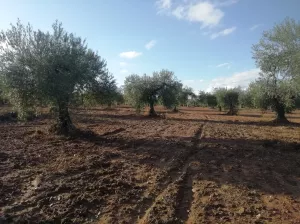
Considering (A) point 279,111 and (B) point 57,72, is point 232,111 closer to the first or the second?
(A) point 279,111

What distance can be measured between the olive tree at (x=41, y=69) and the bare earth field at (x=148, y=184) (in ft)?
10.3

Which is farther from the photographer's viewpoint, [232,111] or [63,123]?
[232,111]

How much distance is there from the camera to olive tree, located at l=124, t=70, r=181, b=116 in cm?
3719

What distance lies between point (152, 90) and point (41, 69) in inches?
957

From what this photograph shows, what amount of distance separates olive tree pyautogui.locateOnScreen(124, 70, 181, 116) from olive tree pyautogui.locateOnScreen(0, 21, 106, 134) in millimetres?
21287

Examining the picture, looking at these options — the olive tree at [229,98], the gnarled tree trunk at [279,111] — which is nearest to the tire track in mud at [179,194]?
the gnarled tree trunk at [279,111]

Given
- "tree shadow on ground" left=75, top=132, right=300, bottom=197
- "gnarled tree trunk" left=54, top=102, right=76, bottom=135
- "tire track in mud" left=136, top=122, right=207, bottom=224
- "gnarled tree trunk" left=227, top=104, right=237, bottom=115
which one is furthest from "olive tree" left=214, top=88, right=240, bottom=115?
"tire track in mud" left=136, top=122, right=207, bottom=224

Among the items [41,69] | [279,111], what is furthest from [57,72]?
[279,111]

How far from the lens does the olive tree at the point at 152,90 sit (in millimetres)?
37188

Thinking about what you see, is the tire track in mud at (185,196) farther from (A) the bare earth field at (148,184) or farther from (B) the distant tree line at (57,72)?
(B) the distant tree line at (57,72)

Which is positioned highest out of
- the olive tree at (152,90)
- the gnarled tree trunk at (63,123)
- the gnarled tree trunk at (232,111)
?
the olive tree at (152,90)

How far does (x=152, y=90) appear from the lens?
1481 inches

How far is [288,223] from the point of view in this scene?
538 centimetres

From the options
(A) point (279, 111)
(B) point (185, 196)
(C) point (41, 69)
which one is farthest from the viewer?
(A) point (279, 111)
